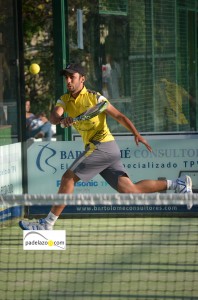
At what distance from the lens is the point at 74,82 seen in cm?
980

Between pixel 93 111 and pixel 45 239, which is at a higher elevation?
pixel 93 111

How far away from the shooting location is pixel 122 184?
9.90 meters

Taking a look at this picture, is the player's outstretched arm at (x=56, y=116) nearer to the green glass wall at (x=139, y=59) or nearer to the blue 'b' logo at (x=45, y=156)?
the blue 'b' logo at (x=45, y=156)

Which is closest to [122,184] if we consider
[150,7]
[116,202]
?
[150,7]

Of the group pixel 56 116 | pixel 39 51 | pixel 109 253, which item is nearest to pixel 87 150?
pixel 56 116

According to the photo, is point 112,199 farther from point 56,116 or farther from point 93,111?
point 93,111

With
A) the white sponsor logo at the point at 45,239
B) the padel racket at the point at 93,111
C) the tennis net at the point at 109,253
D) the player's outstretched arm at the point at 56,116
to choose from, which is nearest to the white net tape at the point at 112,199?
the tennis net at the point at 109,253

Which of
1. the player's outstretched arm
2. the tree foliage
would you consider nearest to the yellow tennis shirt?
the player's outstretched arm

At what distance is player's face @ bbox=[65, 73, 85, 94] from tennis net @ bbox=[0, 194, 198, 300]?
1.61 meters

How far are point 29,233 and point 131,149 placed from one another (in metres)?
5.26

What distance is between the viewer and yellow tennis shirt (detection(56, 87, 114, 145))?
9836mm

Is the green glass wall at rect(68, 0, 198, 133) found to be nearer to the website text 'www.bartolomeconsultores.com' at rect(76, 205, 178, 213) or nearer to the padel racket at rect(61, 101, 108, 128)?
the website text 'www.bartolomeconsultores.com' at rect(76, 205, 178, 213)

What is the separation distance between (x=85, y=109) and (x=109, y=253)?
5.34 ft

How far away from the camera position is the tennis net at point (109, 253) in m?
5.68
